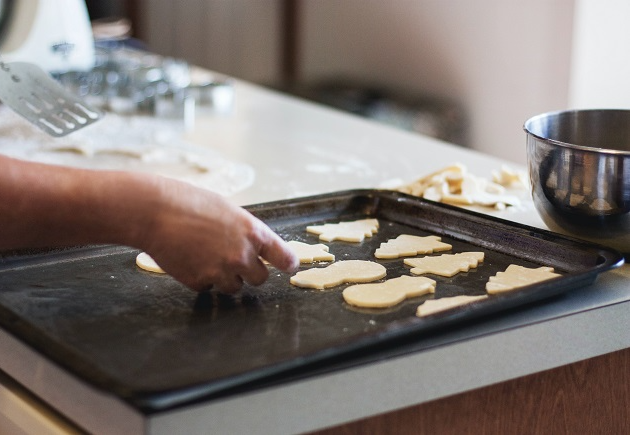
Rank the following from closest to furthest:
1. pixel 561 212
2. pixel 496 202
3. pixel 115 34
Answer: pixel 561 212 < pixel 496 202 < pixel 115 34

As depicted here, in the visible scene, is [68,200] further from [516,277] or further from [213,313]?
[516,277]

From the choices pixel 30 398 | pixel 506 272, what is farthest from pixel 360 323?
pixel 30 398

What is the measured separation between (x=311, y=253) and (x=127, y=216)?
0.32 m

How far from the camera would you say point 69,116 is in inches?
61.5

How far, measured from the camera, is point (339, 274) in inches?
42.9

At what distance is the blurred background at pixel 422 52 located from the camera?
312 cm

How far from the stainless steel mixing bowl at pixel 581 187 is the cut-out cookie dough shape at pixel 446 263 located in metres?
0.13

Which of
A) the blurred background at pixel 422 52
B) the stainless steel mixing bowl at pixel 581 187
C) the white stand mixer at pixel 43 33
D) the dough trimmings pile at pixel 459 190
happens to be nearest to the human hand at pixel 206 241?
the stainless steel mixing bowl at pixel 581 187

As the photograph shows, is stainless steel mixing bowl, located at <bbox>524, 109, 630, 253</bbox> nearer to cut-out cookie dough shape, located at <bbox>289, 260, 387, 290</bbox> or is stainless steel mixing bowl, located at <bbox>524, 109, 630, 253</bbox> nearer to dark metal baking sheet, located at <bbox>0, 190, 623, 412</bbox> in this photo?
dark metal baking sheet, located at <bbox>0, 190, 623, 412</bbox>

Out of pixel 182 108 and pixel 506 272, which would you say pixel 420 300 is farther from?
pixel 182 108

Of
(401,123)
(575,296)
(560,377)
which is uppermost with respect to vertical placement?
(575,296)

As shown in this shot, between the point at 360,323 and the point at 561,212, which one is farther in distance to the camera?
the point at 561,212

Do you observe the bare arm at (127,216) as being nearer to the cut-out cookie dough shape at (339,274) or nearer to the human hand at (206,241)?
the human hand at (206,241)

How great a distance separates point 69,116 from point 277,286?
0.67m
